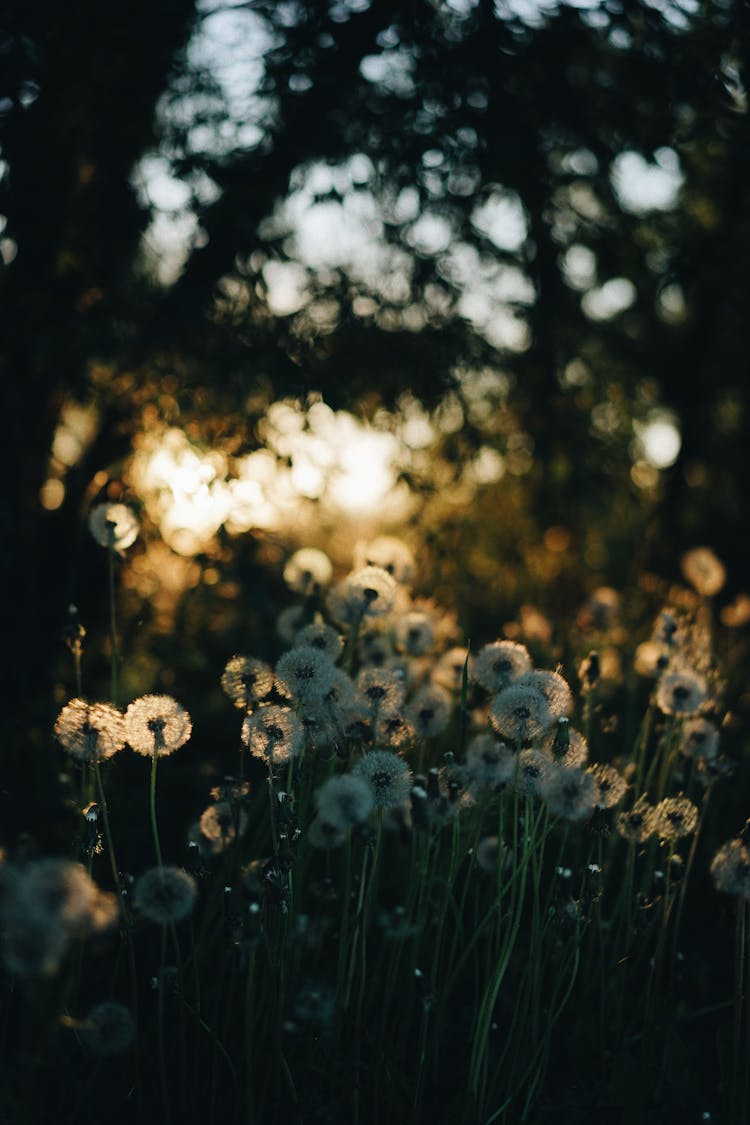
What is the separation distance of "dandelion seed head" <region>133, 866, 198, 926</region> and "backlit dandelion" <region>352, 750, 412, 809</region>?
1.32 feet

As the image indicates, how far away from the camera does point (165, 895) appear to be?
5.30ft

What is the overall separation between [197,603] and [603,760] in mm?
1960

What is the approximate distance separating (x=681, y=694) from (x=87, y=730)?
163 centimetres

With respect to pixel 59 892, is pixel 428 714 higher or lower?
lower

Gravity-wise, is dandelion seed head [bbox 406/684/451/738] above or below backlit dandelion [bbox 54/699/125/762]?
below

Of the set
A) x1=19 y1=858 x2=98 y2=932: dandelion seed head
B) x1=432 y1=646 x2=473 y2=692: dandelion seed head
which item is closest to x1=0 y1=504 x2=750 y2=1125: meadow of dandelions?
Result: x1=19 y1=858 x2=98 y2=932: dandelion seed head

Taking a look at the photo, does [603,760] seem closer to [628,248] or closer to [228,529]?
[228,529]

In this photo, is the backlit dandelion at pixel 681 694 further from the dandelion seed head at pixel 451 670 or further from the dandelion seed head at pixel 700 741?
the dandelion seed head at pixel 451 670

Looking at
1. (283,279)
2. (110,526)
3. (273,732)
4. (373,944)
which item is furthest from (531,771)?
(283,279)

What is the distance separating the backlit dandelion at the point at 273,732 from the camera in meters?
1.89

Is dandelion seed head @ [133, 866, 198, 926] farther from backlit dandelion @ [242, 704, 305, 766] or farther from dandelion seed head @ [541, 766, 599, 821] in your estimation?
dandelion seed head @ [541, 766, 599, 821]

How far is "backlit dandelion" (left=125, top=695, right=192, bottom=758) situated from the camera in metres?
1.87

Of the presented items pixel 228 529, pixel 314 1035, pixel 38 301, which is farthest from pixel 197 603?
pixel 314 1035

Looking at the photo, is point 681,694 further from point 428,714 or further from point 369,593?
point 369,593
